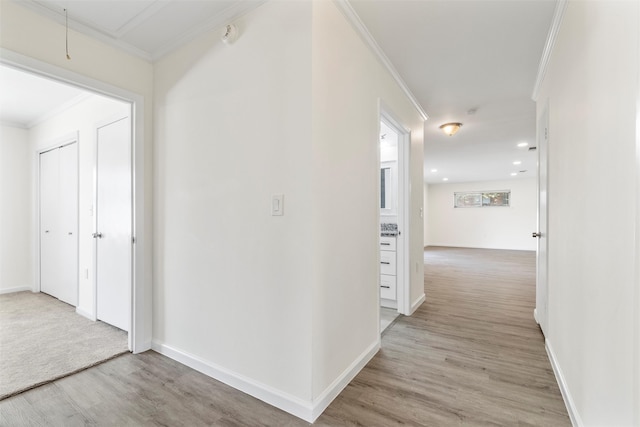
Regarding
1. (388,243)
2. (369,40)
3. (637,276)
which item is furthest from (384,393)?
(369,40)

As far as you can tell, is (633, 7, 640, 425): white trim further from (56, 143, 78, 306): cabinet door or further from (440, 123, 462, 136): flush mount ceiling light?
(56, 143, 78, 306): cabinet door

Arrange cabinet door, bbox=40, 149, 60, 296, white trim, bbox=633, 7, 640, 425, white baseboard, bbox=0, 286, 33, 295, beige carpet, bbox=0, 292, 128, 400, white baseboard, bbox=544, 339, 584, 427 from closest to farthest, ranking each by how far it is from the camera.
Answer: white trim, bbox=633, 7, 640, 425 → white baseboard, bbox=544, 339, 584, 427 → beige carpet, bbox=0, 292, 128, 400 → cabinet door, bbox=40, 149, 60, 296 → white baseboard, bbox=0, 286, 33, 295

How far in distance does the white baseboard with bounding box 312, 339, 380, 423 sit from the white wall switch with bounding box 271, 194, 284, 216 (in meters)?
1.08

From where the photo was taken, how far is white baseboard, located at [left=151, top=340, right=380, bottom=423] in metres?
1.56

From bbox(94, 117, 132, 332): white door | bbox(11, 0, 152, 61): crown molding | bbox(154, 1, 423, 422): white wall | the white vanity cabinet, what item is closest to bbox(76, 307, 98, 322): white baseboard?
bbox(94, 117, 132, 332): white door

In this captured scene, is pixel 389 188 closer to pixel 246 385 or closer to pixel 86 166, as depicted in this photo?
pixel 246 385

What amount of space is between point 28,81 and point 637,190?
15.3ft

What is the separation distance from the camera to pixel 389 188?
14.1 feet

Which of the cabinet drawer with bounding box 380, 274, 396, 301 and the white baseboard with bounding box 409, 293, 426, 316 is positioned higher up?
the cabinet drawer with bounding box 380, 274, 396, 301

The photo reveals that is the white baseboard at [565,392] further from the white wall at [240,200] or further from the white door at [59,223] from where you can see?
the white door at [59,223]

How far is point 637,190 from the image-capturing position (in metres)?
0.90

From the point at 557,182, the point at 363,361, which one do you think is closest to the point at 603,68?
the point at 557,182

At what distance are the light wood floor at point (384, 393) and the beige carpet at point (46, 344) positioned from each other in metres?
0.18

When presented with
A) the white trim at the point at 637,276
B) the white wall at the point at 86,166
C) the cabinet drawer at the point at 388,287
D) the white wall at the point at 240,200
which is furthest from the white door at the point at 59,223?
the white trim at the point at 637,276
